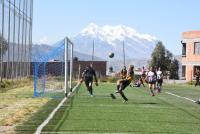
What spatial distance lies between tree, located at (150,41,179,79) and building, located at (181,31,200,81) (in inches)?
561

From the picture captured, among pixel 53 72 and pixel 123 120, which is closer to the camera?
pixel 123 120

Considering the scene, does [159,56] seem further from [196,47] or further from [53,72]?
[53,72]

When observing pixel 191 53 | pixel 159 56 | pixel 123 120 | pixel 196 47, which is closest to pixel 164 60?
pixel 159 56

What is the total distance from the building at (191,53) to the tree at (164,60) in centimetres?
1426

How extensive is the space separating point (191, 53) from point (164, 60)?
20225 mm

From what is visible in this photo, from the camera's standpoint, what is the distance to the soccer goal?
34156mm

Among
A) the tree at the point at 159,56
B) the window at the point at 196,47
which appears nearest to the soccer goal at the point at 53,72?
the window at the point at 196,47

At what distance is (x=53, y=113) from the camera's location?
19828mm

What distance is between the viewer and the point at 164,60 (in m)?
109

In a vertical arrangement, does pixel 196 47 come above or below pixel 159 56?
above

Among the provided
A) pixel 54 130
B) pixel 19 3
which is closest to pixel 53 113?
pixel 54 130

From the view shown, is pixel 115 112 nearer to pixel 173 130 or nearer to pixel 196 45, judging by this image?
pixel 173 130

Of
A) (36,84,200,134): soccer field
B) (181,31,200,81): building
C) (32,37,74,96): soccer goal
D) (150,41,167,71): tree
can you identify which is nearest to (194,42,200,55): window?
(181,31,200,81): building

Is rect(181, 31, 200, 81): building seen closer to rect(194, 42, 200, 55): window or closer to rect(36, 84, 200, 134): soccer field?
rect(194, 42, 200, 55): window
